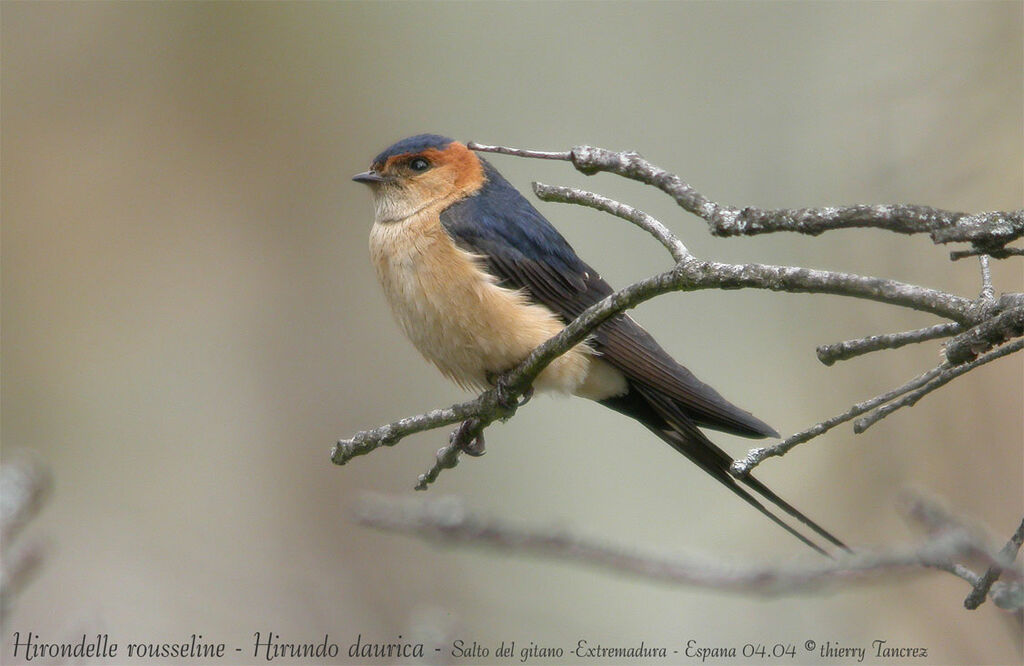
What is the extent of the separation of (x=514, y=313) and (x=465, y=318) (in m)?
0.15

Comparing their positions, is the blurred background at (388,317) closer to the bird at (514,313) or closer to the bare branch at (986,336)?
the bird at (514,313)

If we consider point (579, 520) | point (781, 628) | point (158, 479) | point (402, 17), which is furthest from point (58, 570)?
point (402, 17)

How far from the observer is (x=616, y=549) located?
7.55 ft

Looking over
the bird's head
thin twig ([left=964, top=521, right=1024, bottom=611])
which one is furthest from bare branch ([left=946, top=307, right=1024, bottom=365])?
the bird's head

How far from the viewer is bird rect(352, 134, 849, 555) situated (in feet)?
10.2

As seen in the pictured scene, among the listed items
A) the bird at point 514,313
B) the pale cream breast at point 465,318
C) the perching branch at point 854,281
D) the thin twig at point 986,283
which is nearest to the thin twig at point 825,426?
the perching branch at point 854,281

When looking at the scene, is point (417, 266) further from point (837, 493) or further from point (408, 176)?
point (837, 493)

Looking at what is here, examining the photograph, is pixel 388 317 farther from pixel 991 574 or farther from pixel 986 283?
pixel 991 574

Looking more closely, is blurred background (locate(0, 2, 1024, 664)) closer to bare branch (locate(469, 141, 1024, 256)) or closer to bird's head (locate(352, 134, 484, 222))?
bird's head (locate(352, 134, 484, 222))

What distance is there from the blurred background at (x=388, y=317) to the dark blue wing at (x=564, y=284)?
35.4 inches

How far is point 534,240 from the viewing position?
135 inches

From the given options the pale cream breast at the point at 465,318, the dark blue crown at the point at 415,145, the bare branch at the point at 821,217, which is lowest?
the pale cream breast at the point at 465,318

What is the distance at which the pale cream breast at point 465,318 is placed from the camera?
10.2 feet

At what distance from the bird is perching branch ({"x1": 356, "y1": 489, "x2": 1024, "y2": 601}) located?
28.9 inches
